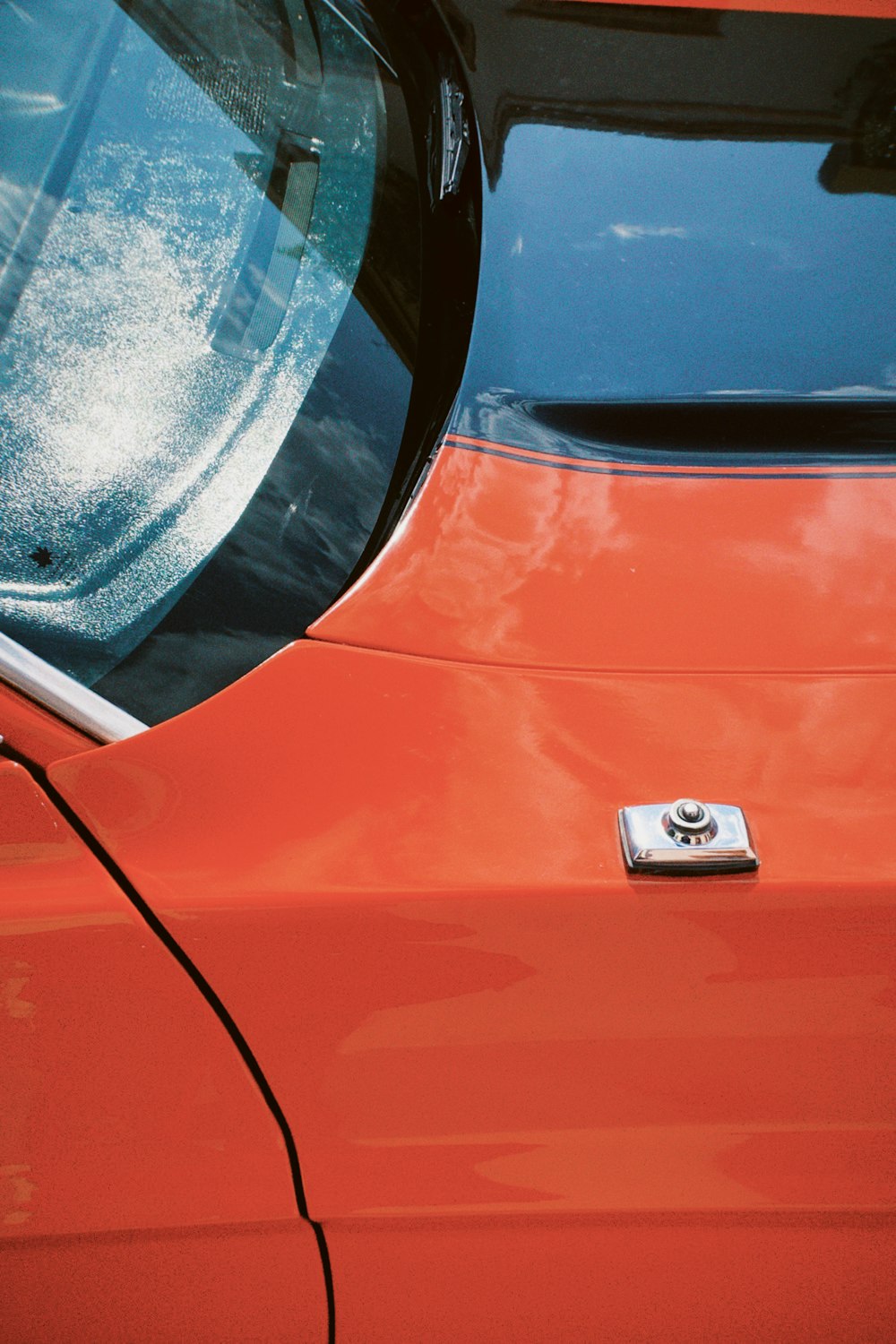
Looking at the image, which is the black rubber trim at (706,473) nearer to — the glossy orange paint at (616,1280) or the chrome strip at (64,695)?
the chrome strip at (64,695)

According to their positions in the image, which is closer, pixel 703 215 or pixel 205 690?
pixel 205 690

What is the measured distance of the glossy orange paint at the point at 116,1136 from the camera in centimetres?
102

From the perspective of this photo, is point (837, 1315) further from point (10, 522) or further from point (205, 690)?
point (10, 522)

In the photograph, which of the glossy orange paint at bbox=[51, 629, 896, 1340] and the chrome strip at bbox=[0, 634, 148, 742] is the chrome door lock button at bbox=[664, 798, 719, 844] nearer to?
the glossy orange paint at bbox=[51, 629, 896, 1340]

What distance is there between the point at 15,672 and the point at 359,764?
0.34 meters

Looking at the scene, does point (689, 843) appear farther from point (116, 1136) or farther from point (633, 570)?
point (116, 1136)

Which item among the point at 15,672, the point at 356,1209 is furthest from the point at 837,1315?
the point at 15,672

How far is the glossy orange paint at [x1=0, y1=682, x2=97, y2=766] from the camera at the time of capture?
103cm

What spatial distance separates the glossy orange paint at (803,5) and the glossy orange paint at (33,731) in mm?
1381

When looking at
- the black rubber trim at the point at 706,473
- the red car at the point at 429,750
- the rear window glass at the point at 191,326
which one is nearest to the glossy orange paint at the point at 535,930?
the red car at the point at 429,750

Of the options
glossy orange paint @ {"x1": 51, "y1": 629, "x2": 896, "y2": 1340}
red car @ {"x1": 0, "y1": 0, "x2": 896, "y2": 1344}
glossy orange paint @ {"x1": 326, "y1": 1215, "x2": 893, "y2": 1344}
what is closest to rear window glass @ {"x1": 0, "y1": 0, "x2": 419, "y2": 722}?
red car @ {"x1": 0, "y1": 0, "x2": 896, "y2": 1344}

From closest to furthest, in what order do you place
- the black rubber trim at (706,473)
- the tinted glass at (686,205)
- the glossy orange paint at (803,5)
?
the black rubber trim at (706,473) < the tinted glass at (686,205) < the glossy orange paint at (803,5)

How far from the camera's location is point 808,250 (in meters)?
1.45

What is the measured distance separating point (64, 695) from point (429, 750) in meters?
0.35
